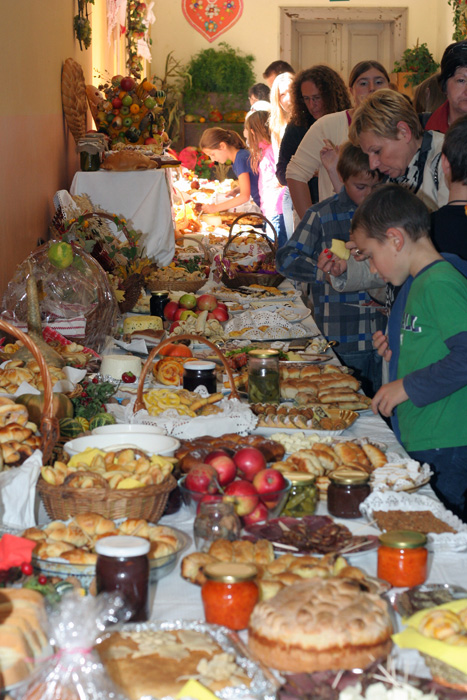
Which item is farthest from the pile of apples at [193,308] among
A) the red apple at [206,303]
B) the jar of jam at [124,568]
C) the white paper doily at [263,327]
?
the jar of jam at [124,568]

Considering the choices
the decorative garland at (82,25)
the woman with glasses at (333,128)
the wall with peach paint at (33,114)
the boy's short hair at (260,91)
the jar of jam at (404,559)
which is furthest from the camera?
→ the boy's short hair at (260,91)

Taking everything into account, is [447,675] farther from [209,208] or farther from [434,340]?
[209,208]

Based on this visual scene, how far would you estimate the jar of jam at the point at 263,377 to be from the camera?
235 cm

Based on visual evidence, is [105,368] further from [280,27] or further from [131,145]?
[280,27]

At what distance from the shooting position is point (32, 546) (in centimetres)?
126

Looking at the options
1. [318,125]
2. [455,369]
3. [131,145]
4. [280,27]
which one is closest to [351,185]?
[318,125]

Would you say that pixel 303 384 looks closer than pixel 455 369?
No

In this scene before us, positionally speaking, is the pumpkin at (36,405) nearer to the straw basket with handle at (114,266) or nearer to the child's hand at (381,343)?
the child's hand at (381,343)

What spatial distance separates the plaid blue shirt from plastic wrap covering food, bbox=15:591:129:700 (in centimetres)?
283

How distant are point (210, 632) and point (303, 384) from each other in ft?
4.78

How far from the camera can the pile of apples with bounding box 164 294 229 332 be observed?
3.60 metres

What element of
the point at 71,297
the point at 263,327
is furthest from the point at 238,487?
the point at 263,327

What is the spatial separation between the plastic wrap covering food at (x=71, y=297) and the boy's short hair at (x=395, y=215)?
46.5 inches

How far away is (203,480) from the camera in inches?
60.2
